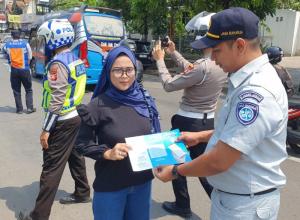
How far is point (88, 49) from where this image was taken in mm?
11664

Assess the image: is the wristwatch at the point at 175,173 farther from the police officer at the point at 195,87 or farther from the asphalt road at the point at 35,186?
the asphalt road at the point at 35,186

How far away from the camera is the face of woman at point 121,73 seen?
243 cm

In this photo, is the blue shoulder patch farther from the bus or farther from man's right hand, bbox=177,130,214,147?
the bus

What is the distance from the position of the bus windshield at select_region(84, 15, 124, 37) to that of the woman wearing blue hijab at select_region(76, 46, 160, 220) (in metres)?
9.65

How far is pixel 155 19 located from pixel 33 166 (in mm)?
14217

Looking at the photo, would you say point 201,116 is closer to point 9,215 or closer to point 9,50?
point 9,215

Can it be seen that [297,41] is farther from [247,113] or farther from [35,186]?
[247,113]

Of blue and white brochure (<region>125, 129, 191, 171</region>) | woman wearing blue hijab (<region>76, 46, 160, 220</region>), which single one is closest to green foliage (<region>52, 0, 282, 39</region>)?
woman wearing blue hijab (<region>76, 46, 160, 220</region>)

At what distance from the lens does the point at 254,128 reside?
5.47 ft

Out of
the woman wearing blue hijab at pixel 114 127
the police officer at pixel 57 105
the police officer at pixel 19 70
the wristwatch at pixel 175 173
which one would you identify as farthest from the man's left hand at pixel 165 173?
the police officer at pixel 19 70

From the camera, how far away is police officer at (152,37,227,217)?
3.37 meters

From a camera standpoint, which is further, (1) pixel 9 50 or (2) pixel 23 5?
(2) pixel 23 5

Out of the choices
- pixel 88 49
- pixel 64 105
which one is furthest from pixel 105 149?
pixel 88 49

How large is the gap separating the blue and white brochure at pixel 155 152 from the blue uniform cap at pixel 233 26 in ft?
2.21
